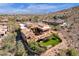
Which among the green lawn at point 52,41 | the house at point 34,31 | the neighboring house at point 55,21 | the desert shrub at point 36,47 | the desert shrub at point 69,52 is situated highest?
the neighboring house at point 55,21

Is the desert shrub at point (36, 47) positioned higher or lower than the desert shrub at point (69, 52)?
higher

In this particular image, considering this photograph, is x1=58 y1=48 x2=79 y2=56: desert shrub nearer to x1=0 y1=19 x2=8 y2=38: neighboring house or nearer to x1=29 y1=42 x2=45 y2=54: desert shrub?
x1=29 y1=42 x2=45 y2=54: desert shrub

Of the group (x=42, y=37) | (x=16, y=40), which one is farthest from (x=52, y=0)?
(x=16, y=40)

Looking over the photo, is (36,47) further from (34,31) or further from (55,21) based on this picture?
(55,21)

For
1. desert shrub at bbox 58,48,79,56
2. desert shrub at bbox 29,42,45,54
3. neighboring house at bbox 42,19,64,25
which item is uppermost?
neighboring house at bbox 42,19,64,25

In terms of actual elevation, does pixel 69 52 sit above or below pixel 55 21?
below

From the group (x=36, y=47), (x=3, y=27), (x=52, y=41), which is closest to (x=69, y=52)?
(x=52, y=41)

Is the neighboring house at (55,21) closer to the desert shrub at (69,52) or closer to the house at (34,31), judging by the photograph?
the house at (34,31)

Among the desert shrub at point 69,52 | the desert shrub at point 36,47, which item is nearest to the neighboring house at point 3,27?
the desert shrub at point 36,47

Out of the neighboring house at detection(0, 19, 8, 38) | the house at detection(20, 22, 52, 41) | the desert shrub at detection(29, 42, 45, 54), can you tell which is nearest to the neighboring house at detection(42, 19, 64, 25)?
Answer: the house at detection(20, 22, 52, 41)

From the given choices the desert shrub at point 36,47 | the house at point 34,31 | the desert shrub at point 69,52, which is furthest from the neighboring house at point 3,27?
the desert shrub at point 69,52

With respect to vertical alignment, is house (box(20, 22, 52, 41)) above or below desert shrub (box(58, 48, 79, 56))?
above

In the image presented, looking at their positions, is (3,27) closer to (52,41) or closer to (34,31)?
(34,31)
